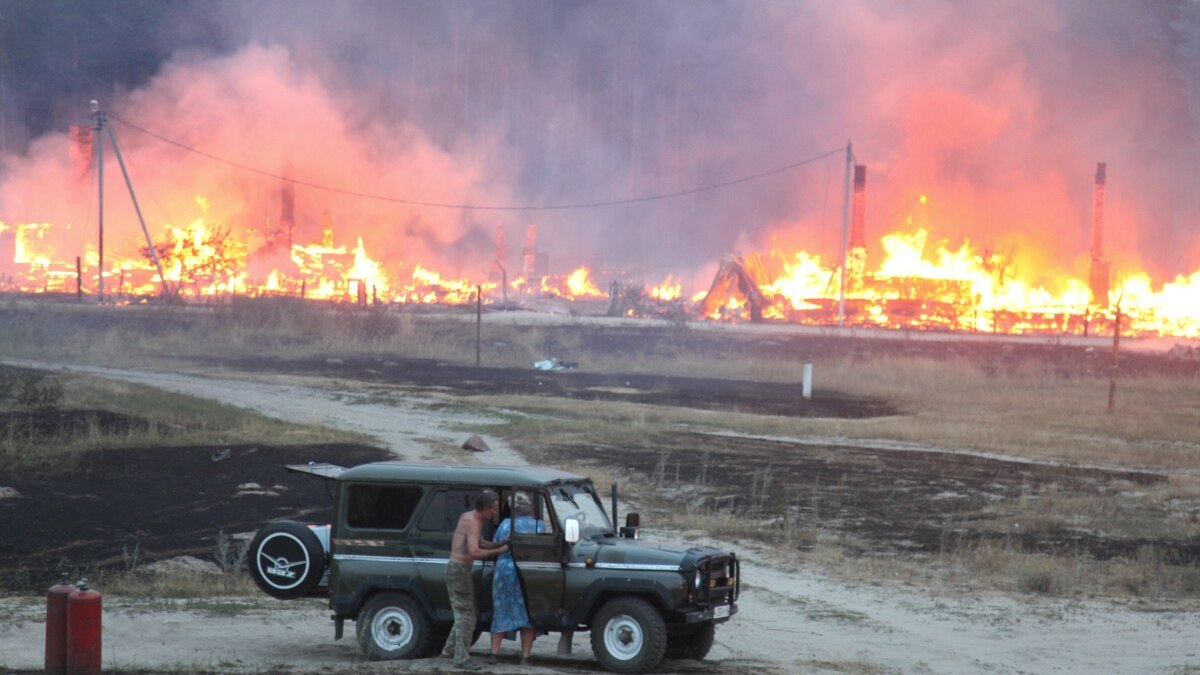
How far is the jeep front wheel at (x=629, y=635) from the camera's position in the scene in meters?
10.7

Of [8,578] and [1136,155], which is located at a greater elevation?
[1136,155]

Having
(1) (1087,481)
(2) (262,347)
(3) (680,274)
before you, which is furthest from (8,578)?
(3) (680,274)

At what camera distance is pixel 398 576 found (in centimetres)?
1120

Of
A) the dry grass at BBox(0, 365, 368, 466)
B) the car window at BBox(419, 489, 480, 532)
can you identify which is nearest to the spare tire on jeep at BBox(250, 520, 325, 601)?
the car window at BBox(419, 489, 480, 532)

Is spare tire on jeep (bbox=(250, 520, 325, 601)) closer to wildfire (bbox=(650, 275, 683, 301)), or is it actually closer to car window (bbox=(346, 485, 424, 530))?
car window (bbox=(346, 485, 424, 530))

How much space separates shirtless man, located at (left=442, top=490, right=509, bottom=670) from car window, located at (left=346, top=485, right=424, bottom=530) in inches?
24.6

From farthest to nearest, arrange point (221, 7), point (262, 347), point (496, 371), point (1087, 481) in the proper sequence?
point (221, 7)
point (262, 347)
point (496, 371)
point (1087, 481)

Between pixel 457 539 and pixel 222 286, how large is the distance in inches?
2301

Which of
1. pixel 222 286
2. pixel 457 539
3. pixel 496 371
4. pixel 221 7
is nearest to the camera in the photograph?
pixel 457 539

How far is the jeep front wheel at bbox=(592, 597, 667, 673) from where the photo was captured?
10.7m

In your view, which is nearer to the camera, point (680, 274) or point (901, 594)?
point (901, 594)

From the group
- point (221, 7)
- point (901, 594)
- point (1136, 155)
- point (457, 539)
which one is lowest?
point (901, 594)

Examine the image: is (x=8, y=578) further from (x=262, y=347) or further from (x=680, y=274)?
(x=680, y=274)

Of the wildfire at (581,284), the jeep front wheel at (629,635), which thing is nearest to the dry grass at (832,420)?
the jeep front wheel at (629,635)
